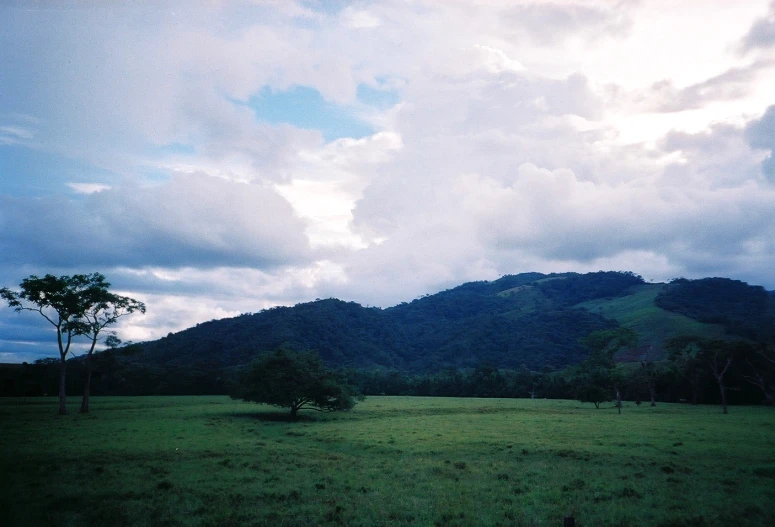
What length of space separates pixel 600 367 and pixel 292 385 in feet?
210

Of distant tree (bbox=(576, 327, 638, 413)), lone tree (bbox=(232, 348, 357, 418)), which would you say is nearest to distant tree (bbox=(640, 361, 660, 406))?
distant tree (bbox=(576, 327, 638, 413))

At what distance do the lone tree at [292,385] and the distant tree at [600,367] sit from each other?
1792 inches

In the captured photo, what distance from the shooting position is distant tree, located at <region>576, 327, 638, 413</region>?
80875 millimetres

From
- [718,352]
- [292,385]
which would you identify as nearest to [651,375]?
[718,352]

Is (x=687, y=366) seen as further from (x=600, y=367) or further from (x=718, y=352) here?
(x=600, y=367)

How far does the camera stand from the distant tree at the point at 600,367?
8088 centimetres

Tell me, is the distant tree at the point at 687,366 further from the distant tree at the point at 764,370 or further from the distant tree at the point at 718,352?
the distant tree at the point at 764,370

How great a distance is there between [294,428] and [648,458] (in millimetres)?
32188

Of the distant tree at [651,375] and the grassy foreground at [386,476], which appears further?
the distant tree at [651,375]

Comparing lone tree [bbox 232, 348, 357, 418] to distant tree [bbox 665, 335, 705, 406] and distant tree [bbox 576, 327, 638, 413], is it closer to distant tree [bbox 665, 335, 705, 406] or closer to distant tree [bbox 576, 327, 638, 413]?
distant tree [bbox 576, 327, 638, 413]

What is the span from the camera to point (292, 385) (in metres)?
57.5

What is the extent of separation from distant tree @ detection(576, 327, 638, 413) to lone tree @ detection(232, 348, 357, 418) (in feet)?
149

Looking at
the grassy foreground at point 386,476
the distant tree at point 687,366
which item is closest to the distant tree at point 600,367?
the distant tree at point 687,366

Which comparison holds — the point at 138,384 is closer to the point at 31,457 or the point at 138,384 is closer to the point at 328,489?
the point at 31,457
